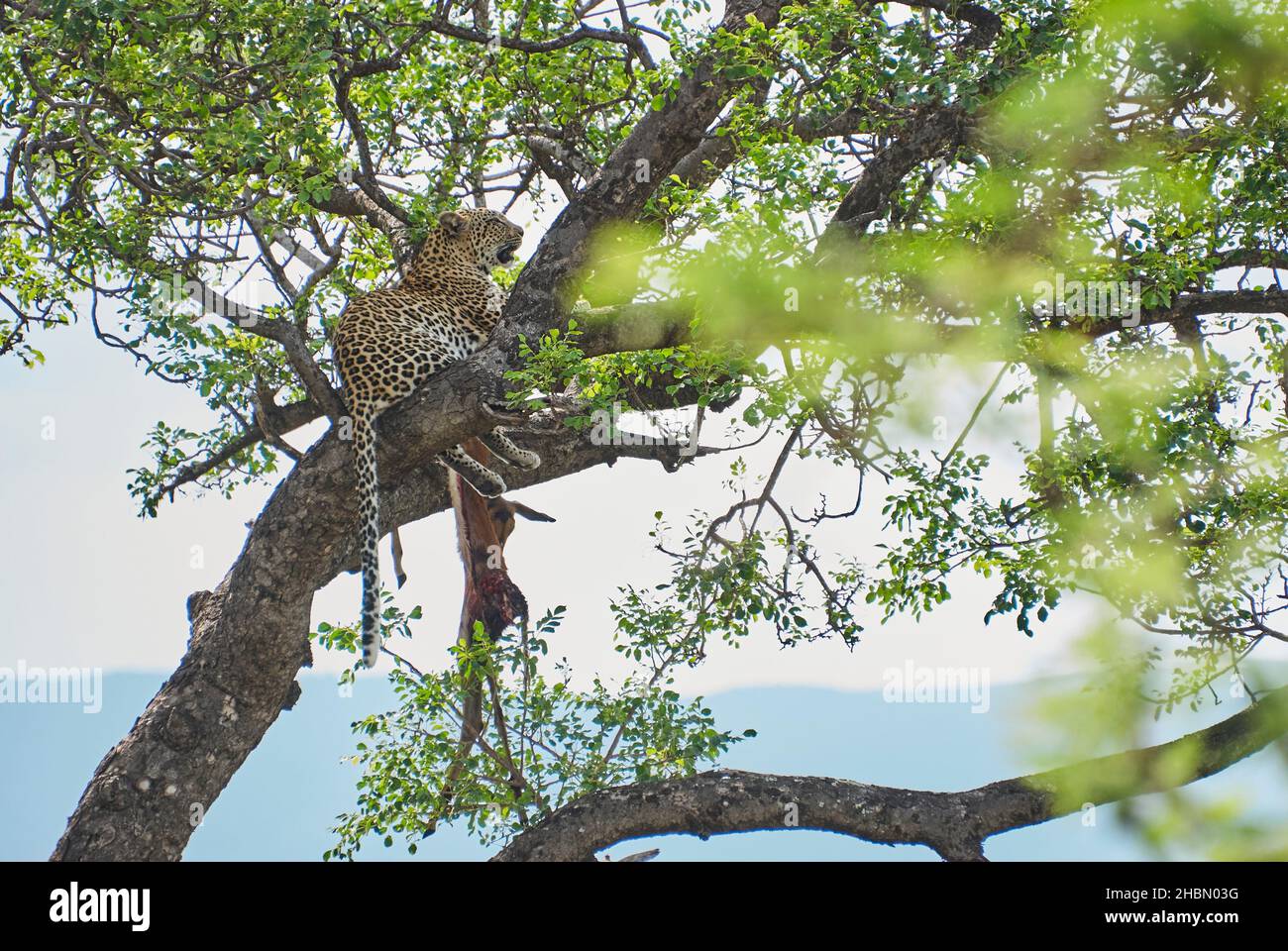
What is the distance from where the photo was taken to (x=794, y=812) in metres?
5.55

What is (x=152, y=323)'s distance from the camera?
6867 millimetres

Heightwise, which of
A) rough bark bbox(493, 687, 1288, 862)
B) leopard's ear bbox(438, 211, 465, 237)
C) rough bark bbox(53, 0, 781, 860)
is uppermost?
leopard's ear bbox(438, 211, 465, 237)

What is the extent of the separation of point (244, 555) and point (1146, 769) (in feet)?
14.8

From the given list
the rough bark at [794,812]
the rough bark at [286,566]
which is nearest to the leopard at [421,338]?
the rough bark at [286,566]

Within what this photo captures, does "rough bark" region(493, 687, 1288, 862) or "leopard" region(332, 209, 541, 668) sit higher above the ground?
"leopard" region(332, 209, 541, 668)

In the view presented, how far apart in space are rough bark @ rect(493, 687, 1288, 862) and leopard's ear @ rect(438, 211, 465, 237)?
3.91 meters

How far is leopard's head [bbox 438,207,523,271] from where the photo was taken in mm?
7848

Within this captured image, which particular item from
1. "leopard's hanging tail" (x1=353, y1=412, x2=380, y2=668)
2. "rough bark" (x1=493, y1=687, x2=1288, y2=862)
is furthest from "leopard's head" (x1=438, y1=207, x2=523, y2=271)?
"rough bark" (x1=493, y1=687, x2=1288, y2=862)

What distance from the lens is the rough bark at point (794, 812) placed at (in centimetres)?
550

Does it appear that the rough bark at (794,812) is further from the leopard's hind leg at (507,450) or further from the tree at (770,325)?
the leopard's hind leg at (507,450)

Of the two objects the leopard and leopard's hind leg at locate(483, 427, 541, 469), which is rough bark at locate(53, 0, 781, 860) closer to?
the leopard

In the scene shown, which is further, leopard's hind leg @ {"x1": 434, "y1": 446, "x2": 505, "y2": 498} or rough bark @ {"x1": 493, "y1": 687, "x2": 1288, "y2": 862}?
leopard's hind leg @ {"x1": 434, "y1": 446, "x2": 505, "y2": 498}
